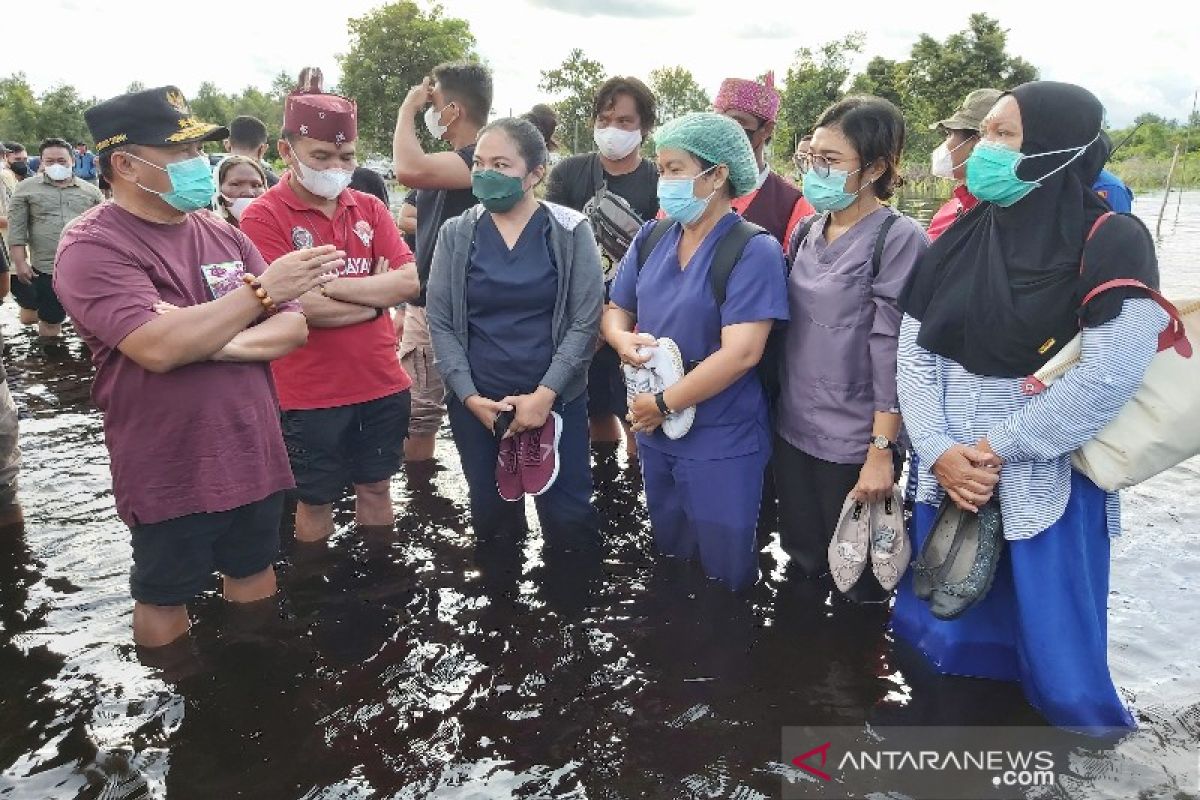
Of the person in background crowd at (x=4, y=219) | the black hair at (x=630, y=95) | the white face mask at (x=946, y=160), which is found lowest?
the person in background crowd at (x=4, y=219)

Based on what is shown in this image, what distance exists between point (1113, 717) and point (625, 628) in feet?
6.00

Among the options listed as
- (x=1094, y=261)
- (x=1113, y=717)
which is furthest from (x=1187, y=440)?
(x=1113, y=717)

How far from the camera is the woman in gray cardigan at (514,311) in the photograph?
3506 mm

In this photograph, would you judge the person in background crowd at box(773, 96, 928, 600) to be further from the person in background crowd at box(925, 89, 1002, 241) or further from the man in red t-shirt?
the man in red t-shirt

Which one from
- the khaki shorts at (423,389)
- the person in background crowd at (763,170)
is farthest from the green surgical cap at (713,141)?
the khaki shorts at (423,389)

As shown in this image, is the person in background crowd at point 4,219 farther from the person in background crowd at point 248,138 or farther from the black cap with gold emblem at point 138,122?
the black cap with gold emblem at point 138,122

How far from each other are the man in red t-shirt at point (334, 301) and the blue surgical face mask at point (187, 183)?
2.50 feet

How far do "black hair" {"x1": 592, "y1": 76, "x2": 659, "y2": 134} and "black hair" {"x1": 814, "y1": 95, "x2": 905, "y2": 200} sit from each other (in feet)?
5.30

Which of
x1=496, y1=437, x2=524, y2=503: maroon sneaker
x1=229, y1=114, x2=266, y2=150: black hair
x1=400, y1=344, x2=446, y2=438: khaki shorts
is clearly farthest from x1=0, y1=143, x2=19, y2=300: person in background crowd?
x1=496, y1=437, x2=524, y2=503: maroon sneaker

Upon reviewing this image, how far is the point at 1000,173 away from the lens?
2.51 meters

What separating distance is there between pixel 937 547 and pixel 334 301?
271 centimetres

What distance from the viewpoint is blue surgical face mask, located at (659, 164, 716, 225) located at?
316cm

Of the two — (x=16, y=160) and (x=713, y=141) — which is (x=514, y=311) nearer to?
(x=713, y=141)

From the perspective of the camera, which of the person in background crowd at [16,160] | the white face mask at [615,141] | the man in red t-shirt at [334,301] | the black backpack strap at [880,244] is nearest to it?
the black backpack strap at [880,244]
